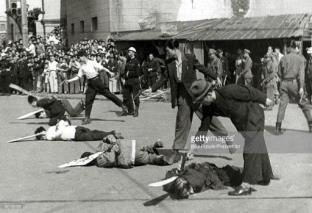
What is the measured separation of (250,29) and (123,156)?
13830mm

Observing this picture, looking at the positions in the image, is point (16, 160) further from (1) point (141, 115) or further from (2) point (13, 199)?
(1) point (141, 115)

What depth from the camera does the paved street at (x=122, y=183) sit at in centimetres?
562

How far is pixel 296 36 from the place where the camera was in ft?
58.7

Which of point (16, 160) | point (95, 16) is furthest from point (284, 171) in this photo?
point (95, 16)

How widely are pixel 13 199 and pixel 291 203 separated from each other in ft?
9.86

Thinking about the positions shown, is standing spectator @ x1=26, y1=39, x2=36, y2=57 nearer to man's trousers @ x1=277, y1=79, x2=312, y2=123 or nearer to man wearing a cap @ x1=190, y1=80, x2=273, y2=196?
man's trousers @ x1=277, y1=79, x2=312, y2=123

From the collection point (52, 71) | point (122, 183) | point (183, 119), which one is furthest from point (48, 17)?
point (122, 183)

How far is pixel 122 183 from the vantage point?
22.1 feet

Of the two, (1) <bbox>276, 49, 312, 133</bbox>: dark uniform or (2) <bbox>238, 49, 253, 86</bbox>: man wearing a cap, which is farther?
(2) <bbox>238, 49, 253, 86</bbox>: man wearing a cap

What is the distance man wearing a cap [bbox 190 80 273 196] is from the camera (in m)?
6.03

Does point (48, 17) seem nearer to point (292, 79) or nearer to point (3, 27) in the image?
point (3, 27)

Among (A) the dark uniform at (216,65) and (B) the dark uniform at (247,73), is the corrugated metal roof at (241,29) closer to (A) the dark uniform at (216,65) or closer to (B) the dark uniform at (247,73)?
(A) the dark uniform at (216,65)

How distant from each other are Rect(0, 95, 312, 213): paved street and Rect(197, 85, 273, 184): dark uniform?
0.24 metres

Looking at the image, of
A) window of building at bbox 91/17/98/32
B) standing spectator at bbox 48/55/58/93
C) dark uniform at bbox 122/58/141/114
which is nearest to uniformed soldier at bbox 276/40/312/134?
dark uniform at bbox 122/58/141/114
